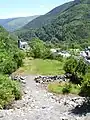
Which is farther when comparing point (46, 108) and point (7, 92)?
point (7, 92)

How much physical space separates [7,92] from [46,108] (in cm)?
498

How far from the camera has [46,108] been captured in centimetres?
3362

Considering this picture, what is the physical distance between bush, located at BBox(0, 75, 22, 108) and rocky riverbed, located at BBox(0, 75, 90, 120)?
2.73 feet

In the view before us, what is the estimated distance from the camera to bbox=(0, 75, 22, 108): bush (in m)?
34.9

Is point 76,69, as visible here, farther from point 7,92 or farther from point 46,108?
point 46,108

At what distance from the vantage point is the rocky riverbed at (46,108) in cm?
2981

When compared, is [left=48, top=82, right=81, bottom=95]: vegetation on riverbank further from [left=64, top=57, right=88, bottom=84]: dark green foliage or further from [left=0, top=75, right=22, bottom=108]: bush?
[left=0, top=75, right=22, bottom=108]: bush

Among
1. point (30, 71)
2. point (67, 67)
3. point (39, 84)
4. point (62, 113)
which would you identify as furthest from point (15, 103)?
point (30, 71)

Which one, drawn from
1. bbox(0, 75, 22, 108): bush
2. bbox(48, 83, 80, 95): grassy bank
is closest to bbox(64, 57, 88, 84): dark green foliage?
bbox(48, 83, 80, 95): grassy bank

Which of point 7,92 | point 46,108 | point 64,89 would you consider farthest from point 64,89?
point 7,92

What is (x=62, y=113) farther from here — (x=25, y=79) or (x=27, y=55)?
(x=27, y=55)

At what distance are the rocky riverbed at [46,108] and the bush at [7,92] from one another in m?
0.83

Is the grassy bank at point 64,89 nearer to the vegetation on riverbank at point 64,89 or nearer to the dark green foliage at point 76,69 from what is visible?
the vegetation on riverbank at point 64,89

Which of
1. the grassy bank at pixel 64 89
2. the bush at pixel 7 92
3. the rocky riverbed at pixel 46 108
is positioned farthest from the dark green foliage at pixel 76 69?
the bush at pixel 7 92
